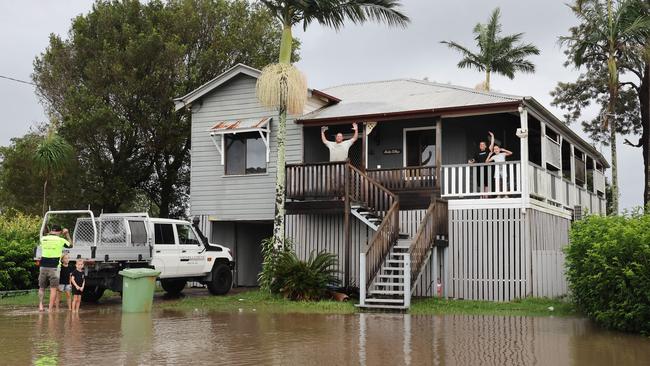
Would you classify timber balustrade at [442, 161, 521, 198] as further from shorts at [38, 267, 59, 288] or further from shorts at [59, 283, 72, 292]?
shorts at [38, 267, 59, 288]

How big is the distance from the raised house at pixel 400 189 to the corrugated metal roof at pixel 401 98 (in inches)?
3.1

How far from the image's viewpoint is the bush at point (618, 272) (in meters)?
11.7

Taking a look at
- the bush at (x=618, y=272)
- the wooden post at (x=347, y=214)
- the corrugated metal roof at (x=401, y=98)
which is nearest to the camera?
the bush at (x=618, y=272)

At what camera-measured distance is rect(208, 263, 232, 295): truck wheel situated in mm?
19812

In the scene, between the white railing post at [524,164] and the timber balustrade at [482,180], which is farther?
the timber balustrade at [482,180]

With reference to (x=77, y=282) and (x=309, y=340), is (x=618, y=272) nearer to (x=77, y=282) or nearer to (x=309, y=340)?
(x=309, y=340)

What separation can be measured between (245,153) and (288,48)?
4.40 m

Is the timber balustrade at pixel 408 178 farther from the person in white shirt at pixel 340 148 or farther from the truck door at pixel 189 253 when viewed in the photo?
the truck door at pixel 189 253

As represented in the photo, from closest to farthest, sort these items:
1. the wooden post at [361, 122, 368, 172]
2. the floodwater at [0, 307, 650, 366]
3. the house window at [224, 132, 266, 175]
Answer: the floodwater at [0, 307, 650, 366] → the wooden post at [361, 122, 368, 172] → the house window at [224, 132, 266, 175]

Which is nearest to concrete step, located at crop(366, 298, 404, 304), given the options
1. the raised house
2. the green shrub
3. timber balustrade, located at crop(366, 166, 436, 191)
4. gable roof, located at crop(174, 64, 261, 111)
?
the raised house

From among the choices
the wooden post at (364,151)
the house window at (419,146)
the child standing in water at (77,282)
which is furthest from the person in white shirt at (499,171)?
the child standing in water at (77,282)

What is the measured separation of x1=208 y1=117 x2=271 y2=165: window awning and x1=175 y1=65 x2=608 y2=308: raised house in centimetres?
5

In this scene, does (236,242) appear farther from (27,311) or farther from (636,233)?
(636,233)

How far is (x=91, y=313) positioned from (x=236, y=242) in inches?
340
